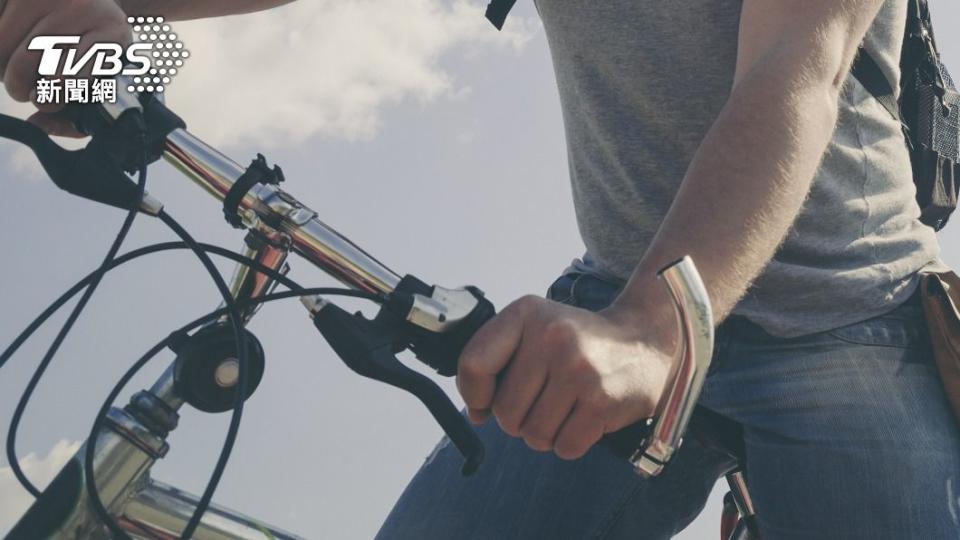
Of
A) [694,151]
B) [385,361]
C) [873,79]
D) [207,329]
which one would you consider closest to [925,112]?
[873,79]

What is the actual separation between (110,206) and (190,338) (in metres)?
0.23

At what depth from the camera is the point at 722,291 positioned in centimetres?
150

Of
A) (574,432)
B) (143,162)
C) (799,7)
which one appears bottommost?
(574,432)

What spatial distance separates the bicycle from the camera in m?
1.48

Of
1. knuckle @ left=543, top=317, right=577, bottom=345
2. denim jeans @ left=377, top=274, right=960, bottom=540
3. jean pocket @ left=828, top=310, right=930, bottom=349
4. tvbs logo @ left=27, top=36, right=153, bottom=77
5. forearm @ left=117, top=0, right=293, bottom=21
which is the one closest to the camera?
knuckle @ left=543, top=317, right=577, bottom=345

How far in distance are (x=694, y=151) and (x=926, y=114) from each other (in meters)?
0.54

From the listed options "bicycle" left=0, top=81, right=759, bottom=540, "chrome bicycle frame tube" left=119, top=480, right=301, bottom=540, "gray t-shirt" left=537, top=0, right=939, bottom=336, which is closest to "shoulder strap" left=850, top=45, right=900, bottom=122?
"gray t-shirt" left=537, top=0, right=939, bottom=336

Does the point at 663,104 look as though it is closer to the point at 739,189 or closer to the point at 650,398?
the point at 739,189

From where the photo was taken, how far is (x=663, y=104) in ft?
7.31

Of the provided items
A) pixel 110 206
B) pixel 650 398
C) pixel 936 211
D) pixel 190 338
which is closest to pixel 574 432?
pixel 650 398

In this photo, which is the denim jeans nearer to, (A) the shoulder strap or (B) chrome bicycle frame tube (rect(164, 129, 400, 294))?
(A) the shoulder strap

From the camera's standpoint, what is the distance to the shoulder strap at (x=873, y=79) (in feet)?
7.07

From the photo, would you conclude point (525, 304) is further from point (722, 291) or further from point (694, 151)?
point (694, 151)

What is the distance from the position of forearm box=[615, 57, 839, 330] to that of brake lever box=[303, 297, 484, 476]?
28cm
